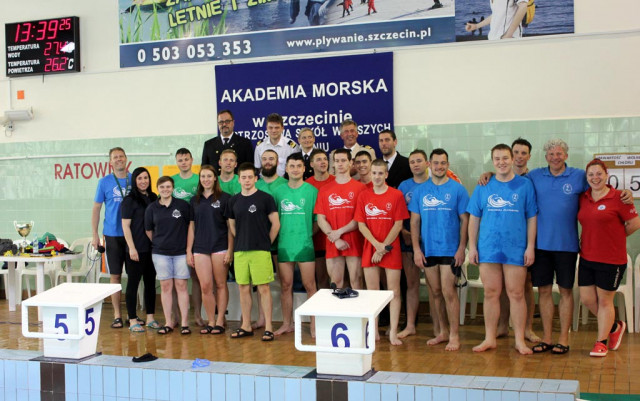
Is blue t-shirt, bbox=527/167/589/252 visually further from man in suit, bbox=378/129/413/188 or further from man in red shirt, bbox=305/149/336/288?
man in red shirt, bbox=305/149/336/288

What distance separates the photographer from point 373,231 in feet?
20.0

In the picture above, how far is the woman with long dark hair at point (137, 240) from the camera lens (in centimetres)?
697

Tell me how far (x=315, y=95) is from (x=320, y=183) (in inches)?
72.5

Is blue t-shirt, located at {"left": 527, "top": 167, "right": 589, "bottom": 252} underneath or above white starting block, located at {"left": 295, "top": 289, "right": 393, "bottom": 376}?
above

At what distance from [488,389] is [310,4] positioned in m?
5.88

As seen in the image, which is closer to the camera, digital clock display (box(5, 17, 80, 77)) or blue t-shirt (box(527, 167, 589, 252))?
blue t-shirt (box(527, 167, 589, 252))

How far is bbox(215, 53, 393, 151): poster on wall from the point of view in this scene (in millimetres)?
7980

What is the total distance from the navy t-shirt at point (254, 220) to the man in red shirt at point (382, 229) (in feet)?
2.81

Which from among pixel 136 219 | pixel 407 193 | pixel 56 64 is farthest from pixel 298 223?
pixel 56 64

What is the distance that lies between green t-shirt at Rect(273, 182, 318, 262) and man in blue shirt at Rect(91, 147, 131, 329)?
1771 millimetres

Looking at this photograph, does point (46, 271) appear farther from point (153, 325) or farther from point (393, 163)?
point (393, 163)

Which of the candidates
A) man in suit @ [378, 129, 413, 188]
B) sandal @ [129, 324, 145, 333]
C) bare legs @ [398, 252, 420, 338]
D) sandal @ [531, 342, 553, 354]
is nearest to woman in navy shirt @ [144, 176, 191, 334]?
sandal @ [129, 324, 145, 333]

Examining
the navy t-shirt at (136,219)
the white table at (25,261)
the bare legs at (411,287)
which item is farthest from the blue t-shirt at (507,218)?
the white table at (25,261)

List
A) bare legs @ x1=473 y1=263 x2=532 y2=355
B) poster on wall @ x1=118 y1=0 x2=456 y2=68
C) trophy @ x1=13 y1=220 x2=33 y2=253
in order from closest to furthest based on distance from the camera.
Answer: bare legs @ x1=473 y1=263 x2=532 y2=355 < poster on wall @ x1=118 y1=0 x2=456 y2=68 < trophy @ x1=13 y1=220 x2=33 y2=253
